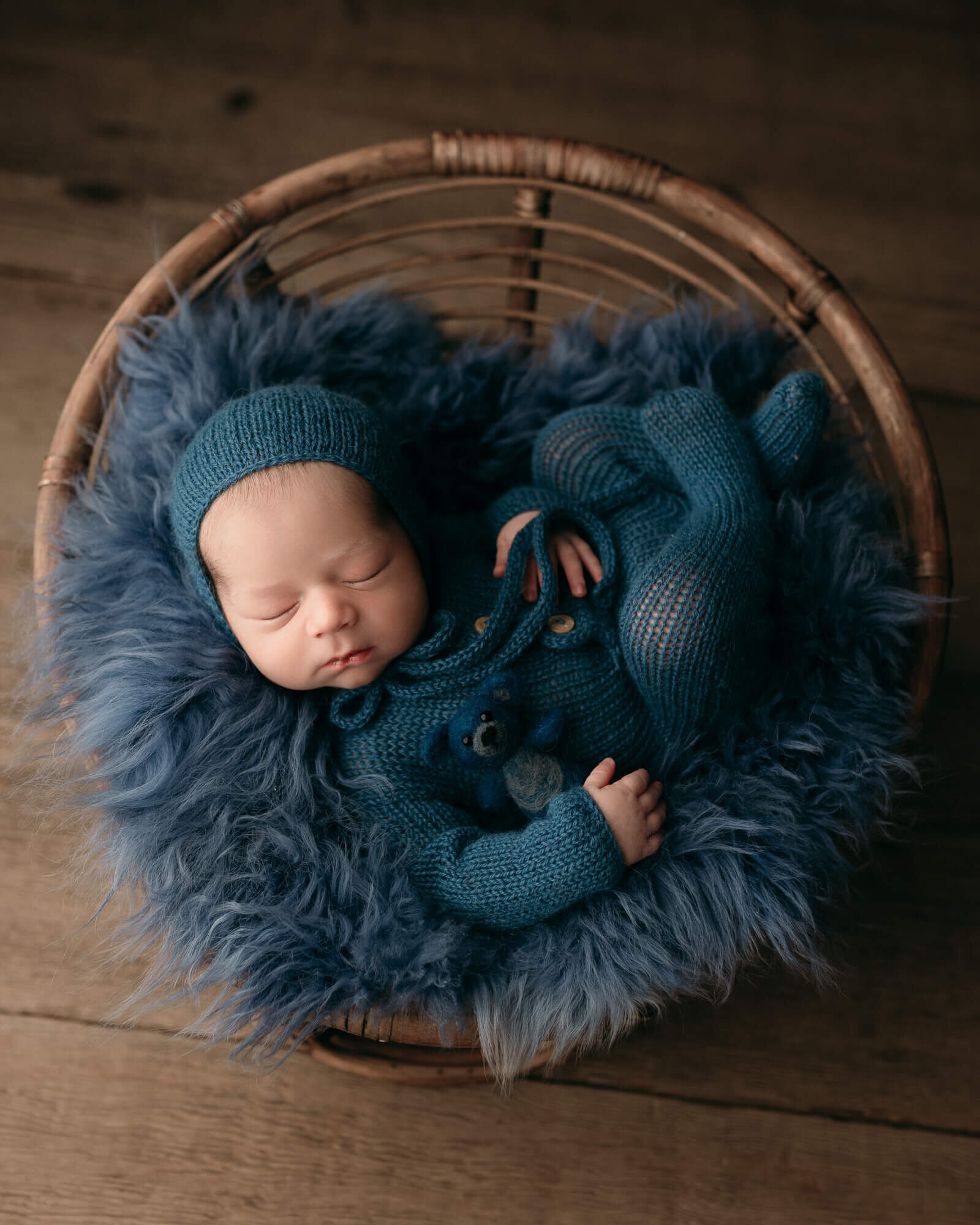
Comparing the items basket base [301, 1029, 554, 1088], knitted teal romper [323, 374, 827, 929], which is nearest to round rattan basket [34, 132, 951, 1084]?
basket base [301, 1029, 554, 1088]

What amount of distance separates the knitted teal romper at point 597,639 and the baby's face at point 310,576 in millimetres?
76

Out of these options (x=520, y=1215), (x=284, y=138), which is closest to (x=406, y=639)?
(x=520, y=1215)

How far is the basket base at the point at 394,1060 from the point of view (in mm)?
1062

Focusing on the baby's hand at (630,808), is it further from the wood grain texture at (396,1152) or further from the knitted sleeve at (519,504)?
the wood grain texture at (396,1152)

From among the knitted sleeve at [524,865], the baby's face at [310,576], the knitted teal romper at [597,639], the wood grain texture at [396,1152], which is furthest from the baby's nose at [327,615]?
the wood grain texture at [396,1152]

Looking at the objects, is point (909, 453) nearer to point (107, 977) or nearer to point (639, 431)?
point (639, 431)

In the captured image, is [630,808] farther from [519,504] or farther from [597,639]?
[519,504]

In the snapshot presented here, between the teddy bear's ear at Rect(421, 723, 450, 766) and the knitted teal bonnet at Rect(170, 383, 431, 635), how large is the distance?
7.9 inches

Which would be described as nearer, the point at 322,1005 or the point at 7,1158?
the point at 322,1005

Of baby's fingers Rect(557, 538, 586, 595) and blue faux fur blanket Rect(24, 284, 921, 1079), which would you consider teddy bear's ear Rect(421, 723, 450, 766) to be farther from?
baby's fingers Rect(557, 538, 586, 595)

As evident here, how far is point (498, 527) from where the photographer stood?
45.1 inches

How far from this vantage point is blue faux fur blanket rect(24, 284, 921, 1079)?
910 millimetres

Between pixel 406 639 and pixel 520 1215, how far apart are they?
2.24 feet

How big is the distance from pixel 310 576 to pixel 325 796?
225 millimetres
